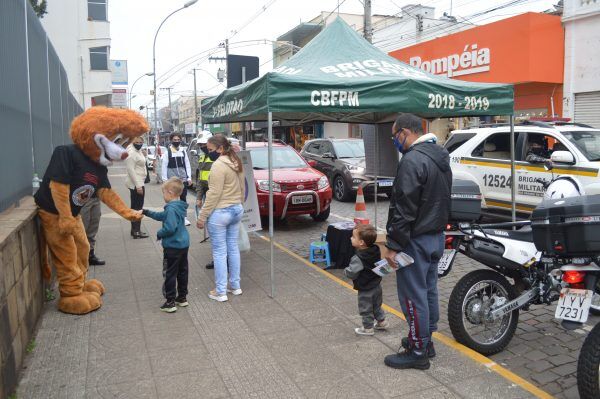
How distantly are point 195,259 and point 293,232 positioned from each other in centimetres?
279

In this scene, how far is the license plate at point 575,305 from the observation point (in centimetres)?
327

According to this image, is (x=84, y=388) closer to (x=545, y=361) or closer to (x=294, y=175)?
(x=545, y=361)

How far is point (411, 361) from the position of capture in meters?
3.79

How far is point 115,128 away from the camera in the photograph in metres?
4.84

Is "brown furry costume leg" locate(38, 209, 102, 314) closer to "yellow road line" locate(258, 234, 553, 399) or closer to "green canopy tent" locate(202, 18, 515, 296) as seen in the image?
"green canopy tent" locate(202, 18, 515, 296)

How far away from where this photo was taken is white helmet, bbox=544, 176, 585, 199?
4801mm

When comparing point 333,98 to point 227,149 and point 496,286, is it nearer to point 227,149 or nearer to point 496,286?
point 227,149

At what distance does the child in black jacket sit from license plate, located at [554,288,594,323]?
1.39 metres

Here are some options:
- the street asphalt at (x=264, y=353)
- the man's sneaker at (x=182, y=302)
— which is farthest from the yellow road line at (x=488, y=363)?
the man's sneaker at (x=182, y=302)

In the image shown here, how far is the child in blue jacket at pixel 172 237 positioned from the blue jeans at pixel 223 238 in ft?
1.22

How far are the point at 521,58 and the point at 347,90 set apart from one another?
1217 centimetres

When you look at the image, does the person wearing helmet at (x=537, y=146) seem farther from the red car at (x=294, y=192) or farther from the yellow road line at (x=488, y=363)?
the yellow road line at (x=488, y=363)

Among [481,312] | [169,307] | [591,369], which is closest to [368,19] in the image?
[169,307]

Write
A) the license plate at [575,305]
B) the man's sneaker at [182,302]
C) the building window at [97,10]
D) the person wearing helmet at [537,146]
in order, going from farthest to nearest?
the building window at [97,10] < the person wearing helmet at [537,146] < the man's sneaker at [182,302] < the license plate at [575,305]
